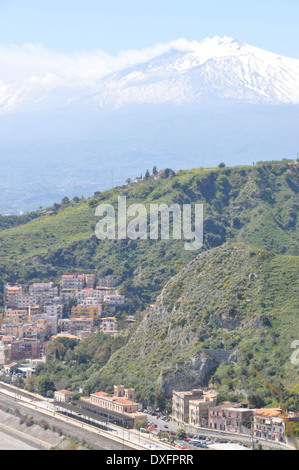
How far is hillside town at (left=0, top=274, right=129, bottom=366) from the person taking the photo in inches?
3467

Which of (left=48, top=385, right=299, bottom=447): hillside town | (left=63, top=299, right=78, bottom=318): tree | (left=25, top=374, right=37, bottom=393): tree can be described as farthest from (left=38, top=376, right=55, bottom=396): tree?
(left=63, top=299, right=78, bottom=318): tree

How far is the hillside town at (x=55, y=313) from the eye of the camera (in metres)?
88.1

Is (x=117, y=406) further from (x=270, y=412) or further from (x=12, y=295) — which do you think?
(x=12, y=295)

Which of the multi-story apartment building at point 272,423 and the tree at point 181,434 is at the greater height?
the multi-story apartment building at point 272,423

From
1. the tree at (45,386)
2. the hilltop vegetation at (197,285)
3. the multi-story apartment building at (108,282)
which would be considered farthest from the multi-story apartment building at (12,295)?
the tree at (45,386)

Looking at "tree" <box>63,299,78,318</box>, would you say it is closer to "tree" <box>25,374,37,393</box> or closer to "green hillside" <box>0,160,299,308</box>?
"green hillside" <box>0,160,299,308</box>

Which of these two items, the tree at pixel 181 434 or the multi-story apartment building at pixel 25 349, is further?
the multi-story apartment building at pixel 25 349

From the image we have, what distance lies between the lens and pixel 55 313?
97.9m

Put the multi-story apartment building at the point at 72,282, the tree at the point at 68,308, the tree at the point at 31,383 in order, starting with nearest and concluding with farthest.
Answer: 1. the tree at the point at 31,383
2. the tree at the point at 68,308
3. the multi-story apartment building at the point at 72,282

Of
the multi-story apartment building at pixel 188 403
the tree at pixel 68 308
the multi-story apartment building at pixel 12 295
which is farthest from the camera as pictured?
the multi-story apartment building at pixel 12 295

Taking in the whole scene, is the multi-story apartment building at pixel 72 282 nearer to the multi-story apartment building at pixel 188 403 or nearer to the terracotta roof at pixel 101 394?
the terracotta roof at pixel 101 394
